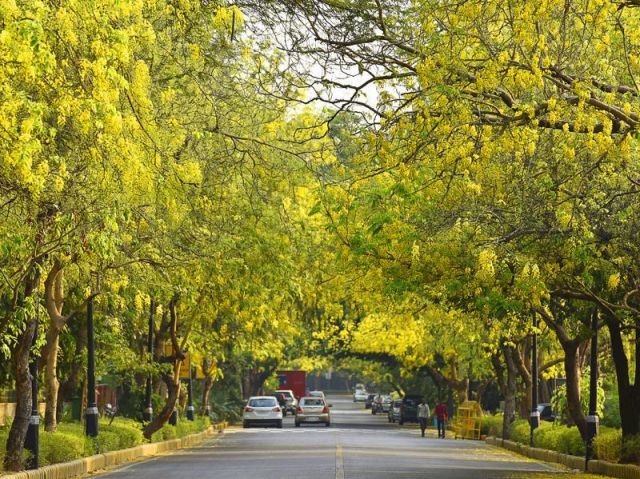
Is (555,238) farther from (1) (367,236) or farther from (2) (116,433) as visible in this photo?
(2) (116,433)

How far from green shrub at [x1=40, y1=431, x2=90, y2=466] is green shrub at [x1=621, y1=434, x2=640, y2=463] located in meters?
11.2

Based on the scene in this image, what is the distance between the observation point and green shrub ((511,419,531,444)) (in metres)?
42.6

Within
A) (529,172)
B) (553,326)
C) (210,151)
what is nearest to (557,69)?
(529,172)

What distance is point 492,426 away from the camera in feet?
176

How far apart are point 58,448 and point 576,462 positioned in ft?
39.2

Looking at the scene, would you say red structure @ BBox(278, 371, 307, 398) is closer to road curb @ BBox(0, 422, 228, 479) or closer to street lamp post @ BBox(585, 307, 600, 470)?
road curb @ BBox(0, 422, 228, 479)

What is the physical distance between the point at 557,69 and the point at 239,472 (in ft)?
40.8

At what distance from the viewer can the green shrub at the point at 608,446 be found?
1137 inches

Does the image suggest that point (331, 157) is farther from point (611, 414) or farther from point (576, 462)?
point (611, 414)

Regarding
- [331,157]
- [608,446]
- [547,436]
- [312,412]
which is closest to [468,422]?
A: [312,412]

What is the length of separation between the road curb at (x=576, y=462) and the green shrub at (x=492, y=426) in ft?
19.1

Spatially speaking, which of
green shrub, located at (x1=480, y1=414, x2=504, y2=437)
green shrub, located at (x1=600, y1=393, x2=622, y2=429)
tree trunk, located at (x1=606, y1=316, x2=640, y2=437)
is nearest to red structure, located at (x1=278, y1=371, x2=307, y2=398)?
green shrub, located at (x1=480, y1=414, x2=504, y2=437)

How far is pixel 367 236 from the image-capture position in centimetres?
2533

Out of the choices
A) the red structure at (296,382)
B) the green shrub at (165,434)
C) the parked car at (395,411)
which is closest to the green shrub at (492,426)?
the green shrub at (165,434)
